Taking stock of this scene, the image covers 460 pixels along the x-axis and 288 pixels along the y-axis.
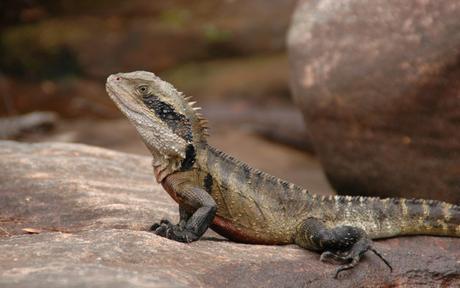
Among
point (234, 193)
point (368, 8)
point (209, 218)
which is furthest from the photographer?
point (368, 8)

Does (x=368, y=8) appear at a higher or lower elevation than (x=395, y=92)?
higher

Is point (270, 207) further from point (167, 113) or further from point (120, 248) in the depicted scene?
point (120, 248)

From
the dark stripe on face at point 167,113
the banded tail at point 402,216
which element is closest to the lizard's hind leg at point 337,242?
the banded tail at point 402,216

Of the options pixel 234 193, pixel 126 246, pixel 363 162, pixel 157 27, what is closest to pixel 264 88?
pixel 157 27

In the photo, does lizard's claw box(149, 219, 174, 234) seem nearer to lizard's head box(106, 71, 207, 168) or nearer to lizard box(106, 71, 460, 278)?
lizard box(106, 71, 460, 278)

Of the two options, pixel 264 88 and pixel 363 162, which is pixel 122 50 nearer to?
pixel 264 88

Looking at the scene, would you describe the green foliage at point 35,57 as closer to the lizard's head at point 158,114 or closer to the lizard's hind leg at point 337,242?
the lizard's head at point 158,114
